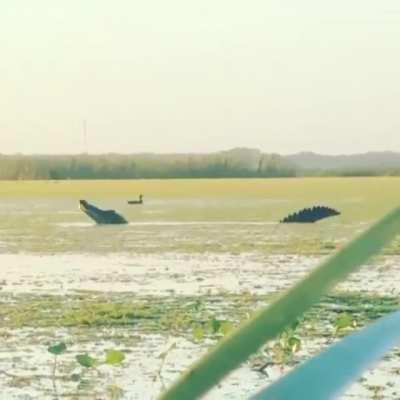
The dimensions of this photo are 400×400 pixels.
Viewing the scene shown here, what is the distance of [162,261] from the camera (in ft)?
24.5

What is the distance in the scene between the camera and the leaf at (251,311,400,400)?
13 centimetres

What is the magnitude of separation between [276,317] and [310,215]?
1145 centimetres

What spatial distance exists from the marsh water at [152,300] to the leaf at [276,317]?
3.94 feet

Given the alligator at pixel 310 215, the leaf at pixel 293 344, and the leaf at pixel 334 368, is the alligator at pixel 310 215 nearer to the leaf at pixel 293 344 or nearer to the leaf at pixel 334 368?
the leaf at pixel 293 344

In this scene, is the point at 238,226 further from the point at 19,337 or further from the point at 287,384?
the point at 287,384

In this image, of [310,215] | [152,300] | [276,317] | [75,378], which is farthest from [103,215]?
[276,317]

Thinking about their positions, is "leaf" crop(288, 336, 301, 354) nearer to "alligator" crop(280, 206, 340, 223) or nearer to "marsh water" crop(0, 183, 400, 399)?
"marsh water" crop(0, 183, 400, 399)

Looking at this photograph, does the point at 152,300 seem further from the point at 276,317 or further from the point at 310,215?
the point at 310,215

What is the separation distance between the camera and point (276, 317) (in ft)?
0.45

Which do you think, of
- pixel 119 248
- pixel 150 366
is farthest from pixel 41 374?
pixel 119 248

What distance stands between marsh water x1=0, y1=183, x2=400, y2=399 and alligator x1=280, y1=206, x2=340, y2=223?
0.58m

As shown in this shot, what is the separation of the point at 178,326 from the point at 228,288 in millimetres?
1317

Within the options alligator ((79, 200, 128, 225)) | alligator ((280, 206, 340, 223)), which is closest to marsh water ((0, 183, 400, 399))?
alligator ((280, 206, 340, 223))

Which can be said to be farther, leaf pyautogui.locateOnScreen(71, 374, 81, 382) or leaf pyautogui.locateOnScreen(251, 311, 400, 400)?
leaf pyautogui.locateOnScreen(71, 374, 81, 382)
